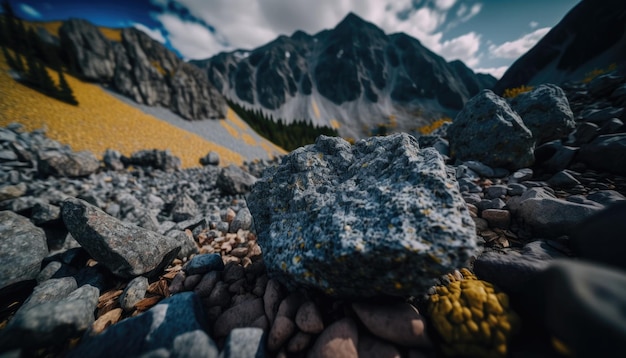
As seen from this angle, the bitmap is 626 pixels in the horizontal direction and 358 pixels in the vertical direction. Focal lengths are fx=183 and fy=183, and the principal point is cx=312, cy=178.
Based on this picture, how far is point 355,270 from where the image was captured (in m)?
1.71

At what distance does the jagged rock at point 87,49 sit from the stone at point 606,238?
3591cm

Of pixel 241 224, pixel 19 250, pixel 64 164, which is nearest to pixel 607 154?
pixel 241 224

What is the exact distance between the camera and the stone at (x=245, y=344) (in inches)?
63.8

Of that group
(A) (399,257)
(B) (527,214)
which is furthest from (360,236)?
(B) (527,214)

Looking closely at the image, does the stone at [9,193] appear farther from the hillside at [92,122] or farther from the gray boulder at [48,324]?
the hillside at [92,122]

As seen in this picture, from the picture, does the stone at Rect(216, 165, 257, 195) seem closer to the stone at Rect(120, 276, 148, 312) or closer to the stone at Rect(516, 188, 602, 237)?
the stone at Rect(120, 276, 148, 312)

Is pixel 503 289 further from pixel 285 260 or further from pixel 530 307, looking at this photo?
pixel 285 260

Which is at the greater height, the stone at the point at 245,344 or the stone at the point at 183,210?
the stone at the point at 245,344

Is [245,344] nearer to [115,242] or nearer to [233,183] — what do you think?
[115,242]

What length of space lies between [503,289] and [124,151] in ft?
60.2

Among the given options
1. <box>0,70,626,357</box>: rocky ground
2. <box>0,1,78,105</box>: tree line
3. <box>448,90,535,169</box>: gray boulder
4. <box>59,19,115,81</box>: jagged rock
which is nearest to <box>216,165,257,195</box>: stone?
<box>0,70,626,357</box>: rocky ground

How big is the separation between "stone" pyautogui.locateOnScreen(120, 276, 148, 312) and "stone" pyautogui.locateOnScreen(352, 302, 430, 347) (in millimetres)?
2801

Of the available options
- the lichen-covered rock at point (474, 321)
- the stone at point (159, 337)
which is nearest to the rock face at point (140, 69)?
the stone at point (159, 337)

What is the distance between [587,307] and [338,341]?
161cm
